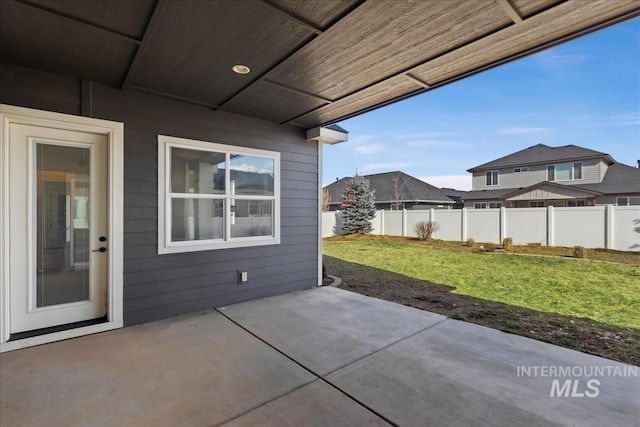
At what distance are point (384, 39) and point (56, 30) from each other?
2.55 m

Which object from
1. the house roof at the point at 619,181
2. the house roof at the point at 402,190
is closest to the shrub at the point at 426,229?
the house roof at the point at 402,190

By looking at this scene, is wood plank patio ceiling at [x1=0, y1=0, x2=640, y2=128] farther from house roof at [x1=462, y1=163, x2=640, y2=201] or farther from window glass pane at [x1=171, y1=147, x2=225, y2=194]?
house roof at [x1=462, y1=163, x2=640, y2=201]

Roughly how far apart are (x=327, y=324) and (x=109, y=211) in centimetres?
286

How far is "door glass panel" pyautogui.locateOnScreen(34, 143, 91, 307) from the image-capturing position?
9.96 feet

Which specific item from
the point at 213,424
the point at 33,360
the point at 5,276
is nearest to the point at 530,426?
the point at 213,424

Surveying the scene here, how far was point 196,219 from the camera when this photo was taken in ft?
12.9

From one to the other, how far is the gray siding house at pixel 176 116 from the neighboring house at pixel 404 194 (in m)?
15.4

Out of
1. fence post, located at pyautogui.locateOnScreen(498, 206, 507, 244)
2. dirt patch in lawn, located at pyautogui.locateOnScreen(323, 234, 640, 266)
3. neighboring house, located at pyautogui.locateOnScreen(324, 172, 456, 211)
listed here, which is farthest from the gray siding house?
neighboring house, located at pyautogui.locateOnScreen(324, 172, 456, 211)

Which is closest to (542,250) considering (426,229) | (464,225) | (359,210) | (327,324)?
(464,225)

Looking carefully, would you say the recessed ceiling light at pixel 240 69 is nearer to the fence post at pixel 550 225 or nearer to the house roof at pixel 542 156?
the fence post at pixel 550 225

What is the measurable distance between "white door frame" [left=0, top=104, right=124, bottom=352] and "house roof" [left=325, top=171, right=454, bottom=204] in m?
17.3

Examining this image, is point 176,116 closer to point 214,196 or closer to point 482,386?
point 214,196

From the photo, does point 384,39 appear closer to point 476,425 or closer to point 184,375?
point 476,425

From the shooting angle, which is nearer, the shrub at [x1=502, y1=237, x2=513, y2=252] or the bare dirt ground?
the bare dirt ground
